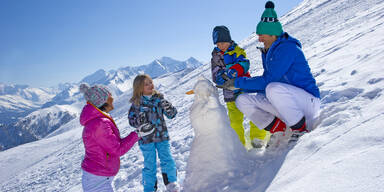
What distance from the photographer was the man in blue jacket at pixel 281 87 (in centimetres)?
274

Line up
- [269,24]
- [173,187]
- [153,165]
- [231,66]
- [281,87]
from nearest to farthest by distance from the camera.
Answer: [281,87] → [269,24] → [173,187] → [153,165] → [231,66]

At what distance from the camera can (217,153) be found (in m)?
2.95

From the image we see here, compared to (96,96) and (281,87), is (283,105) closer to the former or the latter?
(281,87)

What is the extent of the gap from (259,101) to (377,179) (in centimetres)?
195

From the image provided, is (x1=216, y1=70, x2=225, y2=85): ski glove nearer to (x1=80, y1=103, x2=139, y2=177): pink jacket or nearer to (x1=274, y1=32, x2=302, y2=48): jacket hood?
(x1=274, y1=32, x2=302, y2=48): jacket hood

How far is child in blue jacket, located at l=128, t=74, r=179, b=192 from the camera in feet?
11.7

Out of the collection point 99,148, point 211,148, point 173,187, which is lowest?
point 173,187

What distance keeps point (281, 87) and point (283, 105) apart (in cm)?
22

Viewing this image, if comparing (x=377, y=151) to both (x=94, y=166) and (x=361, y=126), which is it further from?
(x=94, y=166)

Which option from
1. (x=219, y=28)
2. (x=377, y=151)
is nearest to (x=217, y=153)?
(x=377, y=151)

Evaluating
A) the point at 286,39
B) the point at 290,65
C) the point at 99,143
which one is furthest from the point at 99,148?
the point at 286,39

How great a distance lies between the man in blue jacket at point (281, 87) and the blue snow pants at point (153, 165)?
55.1 inches

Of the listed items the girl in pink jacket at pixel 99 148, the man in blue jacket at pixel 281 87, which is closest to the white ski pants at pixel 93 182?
the girl in pink jacket at pixel 99 148

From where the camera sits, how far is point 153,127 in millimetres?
3504
